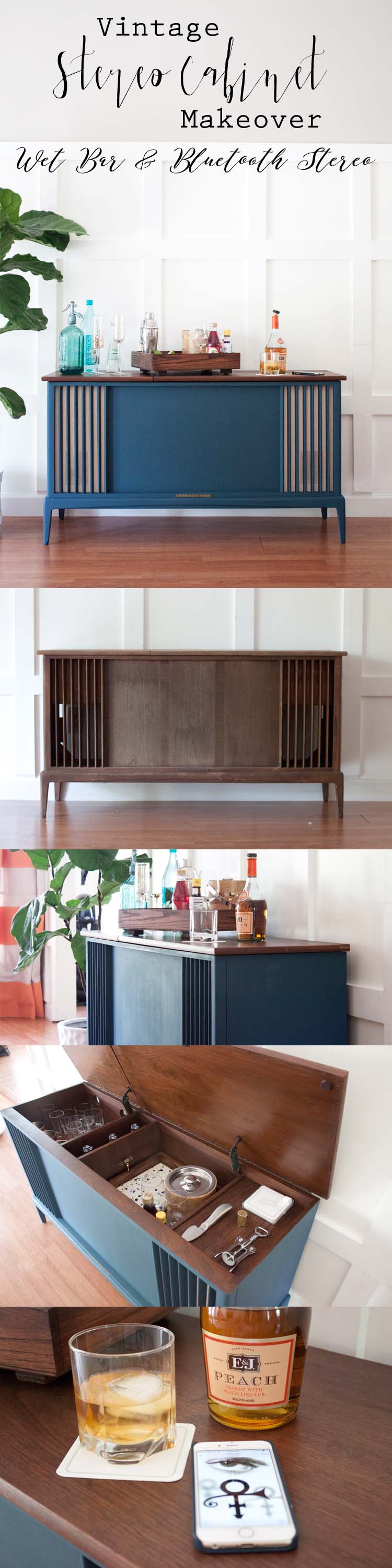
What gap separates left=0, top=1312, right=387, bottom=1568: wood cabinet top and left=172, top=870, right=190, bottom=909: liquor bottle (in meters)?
0.54

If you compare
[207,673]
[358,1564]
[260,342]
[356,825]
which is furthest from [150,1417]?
[260,342]

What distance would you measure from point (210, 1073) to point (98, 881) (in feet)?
0.85

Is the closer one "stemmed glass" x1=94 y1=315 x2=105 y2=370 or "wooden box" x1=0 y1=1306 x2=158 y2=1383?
"wooden box" x1=0 y1=1306 x2=158 y2=1383

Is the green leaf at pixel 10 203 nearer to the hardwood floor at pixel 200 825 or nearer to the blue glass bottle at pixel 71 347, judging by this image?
the blue glass bottle at pixel 71 347

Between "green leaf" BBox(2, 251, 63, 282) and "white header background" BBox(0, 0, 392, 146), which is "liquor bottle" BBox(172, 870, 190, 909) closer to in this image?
"white header background" BBox(0, 0, 392, 146)

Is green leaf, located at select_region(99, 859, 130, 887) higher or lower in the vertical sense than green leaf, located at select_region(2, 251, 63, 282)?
lower

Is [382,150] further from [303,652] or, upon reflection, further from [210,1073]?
[210,1073]

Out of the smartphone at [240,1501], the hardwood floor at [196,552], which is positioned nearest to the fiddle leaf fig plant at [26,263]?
the hardwood floor at [196,552]

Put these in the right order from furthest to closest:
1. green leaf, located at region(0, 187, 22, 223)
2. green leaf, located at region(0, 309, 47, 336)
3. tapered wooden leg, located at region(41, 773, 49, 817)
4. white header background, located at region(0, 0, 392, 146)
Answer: green leaf, located at region(0, 309, 47, 336)
green leaf, located at region(0, 187, 22, 223)
white header background, located at region(0, 0, 392, 146)
tapered wooden leg, located at region(41, 773, 49, 817)

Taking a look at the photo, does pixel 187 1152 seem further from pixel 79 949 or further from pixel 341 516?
pixel 341 516

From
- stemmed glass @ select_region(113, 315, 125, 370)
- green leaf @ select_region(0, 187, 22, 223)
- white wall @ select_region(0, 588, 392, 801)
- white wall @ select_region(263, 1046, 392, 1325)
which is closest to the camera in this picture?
white wall @ select_region(263, 1046, 392, 1325)

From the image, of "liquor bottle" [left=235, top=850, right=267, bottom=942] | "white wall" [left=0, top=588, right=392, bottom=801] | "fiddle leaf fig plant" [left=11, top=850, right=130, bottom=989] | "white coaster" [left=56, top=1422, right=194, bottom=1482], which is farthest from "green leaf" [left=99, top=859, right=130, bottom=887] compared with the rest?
"white wall" [left=0, top=588, right=392, bottom=801]

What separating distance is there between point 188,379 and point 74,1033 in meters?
2.10

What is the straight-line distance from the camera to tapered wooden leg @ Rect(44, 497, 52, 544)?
2.62 m
